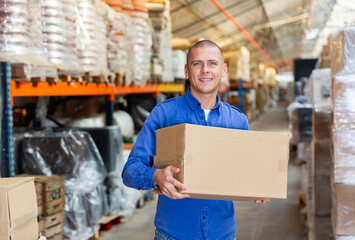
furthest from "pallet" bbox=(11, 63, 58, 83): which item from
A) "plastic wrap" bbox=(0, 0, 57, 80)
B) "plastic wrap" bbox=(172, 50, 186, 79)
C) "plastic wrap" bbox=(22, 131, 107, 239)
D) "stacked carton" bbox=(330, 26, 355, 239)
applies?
"plastic wrap" bbox=(172, 50, 186, 79)

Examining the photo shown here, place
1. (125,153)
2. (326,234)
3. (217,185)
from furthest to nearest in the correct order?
(125,153) < (326,234) < (217,185)

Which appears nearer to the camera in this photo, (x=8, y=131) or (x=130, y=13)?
(x=8, y=131)

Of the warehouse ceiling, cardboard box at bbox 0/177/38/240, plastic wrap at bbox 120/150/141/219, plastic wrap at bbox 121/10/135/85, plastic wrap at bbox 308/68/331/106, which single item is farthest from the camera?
the warehouse ceiling

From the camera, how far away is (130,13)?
19.6ft

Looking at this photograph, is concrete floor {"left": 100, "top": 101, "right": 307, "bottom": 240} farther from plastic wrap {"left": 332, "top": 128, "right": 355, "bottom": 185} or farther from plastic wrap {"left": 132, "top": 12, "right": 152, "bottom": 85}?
plastic wrap {"left": 332, "top": 128, "right": 355, "bottom": 185}

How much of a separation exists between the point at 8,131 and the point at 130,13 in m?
2.96

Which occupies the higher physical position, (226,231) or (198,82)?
(198,82)

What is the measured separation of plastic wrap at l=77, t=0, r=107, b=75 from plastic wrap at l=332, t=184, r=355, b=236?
263cm

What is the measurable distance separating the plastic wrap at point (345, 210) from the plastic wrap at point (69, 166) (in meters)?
2.47

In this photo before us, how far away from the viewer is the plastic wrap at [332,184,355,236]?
2.83m

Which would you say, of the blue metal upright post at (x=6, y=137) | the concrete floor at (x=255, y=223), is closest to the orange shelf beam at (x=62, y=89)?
the blue metal upright post at (x=6, y=137)

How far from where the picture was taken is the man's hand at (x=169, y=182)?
1816 mm

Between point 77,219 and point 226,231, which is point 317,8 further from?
point 226,231

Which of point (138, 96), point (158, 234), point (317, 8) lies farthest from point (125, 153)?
point (317, 8)
